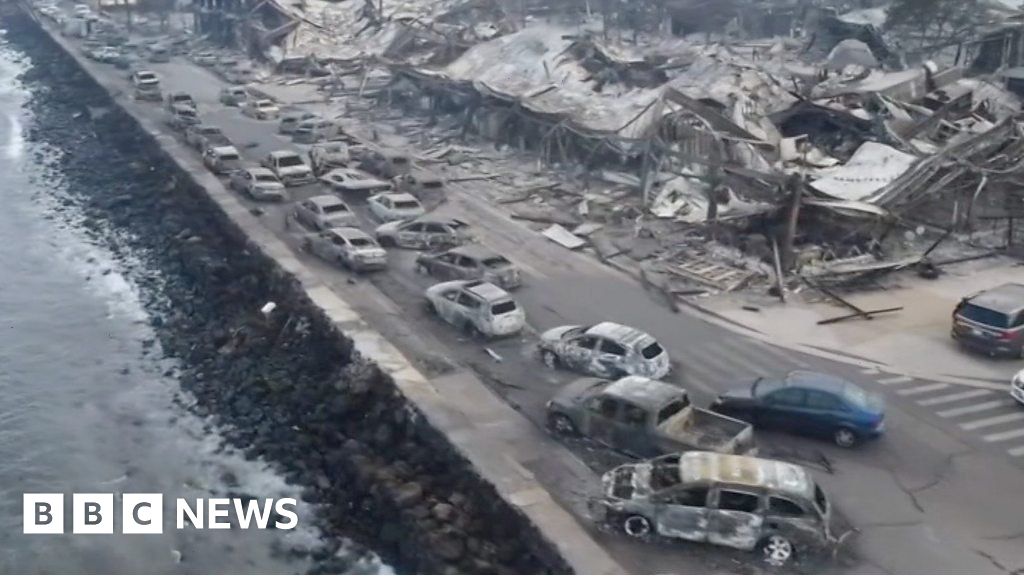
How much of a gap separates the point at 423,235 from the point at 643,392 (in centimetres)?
1506

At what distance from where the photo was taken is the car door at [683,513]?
60.2 ft

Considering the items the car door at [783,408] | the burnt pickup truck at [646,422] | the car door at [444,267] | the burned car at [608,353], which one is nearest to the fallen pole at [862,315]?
the burned car at [608,353]

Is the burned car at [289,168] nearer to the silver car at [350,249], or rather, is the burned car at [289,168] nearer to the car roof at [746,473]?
the silver car at [350,249]

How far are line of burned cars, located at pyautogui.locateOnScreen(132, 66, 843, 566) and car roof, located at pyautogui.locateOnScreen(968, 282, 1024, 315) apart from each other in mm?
6429

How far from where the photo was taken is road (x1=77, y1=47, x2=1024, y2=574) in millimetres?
18484

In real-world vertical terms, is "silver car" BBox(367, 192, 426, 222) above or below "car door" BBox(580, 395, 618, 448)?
below

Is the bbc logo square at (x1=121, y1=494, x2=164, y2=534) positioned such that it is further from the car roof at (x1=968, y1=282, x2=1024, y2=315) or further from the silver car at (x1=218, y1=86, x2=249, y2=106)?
the silver car at (x1=218, y1=86, x2=249, y2=106)

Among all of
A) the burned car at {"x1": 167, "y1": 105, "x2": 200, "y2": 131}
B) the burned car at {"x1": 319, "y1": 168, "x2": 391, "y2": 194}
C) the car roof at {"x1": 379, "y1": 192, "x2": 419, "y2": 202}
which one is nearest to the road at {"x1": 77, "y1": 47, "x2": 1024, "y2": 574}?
the car roof at {"x1": 379, "y1": 192, "x2": 419, "y2": 202}

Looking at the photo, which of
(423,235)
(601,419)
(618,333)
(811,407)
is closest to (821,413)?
(811,407)

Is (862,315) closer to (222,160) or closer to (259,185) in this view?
(259,185)

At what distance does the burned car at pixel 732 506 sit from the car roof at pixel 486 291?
9.41 m

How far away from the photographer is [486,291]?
28078 millimetres

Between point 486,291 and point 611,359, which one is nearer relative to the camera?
point 611,359

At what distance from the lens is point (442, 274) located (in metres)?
32.1
